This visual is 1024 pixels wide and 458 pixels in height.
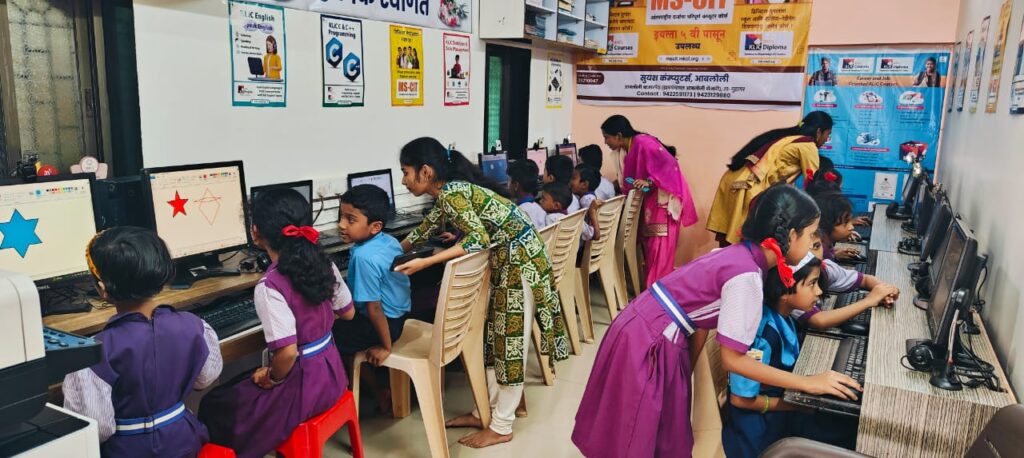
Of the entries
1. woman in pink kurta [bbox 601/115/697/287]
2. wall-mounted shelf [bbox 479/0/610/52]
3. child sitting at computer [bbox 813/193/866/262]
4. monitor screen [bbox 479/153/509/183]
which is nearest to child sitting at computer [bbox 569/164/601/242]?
woman in pink kurta [bbox 601/115/697/287]

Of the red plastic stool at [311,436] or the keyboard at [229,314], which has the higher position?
the keyboard at [229,314]

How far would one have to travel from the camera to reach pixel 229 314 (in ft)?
6.70

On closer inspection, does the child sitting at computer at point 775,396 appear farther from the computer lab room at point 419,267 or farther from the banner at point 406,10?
the banner at point 406,10

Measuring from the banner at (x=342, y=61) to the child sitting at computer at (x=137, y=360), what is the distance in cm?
178

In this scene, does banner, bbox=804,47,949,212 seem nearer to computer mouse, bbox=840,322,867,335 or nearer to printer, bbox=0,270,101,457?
computer mouse, bbox=840,322,867,335

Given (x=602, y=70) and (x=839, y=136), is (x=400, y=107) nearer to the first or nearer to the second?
(x=602, y=70)

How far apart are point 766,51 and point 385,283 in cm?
359

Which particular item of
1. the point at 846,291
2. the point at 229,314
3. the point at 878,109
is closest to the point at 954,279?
the point at 846,291

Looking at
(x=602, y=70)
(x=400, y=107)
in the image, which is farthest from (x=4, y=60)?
(x=602, y=70)

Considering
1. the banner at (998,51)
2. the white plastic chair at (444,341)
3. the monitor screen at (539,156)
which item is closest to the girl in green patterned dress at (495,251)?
the white plastic chair at (444,341)

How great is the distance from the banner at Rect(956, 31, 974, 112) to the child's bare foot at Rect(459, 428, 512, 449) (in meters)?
2.73

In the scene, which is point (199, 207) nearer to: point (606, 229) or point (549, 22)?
point (606, 229)

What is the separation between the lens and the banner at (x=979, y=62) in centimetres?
273

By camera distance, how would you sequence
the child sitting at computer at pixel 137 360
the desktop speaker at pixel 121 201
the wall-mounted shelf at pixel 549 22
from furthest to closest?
the wall-mounted shelf at pixel 549 22
the desktop speaker at pixel 121 201
the child sitting at computer at pixel 137 360
